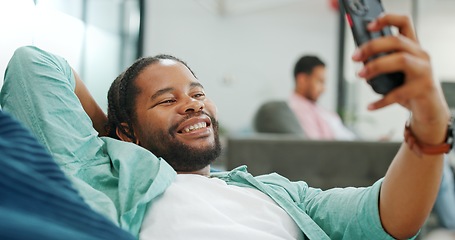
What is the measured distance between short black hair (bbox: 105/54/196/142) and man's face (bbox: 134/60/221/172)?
0.02m

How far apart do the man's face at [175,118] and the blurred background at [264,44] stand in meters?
3.66

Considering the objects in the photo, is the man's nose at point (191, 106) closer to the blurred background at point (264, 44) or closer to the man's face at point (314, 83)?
the man's face at point (314, 83)

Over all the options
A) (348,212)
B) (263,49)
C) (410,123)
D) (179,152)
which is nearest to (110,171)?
(179,152)

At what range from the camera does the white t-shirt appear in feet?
3.29

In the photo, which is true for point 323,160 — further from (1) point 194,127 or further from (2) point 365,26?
(2) point 365,26

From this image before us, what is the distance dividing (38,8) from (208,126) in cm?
59

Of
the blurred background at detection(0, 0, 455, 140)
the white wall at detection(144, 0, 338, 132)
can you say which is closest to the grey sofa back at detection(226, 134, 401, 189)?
the blurred background at detection(0, 0, 455, 140)

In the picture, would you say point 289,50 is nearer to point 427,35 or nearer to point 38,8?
point 427,35

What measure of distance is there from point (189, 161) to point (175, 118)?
107 mm

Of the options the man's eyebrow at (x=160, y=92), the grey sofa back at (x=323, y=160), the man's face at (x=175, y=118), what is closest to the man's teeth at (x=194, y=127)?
the man's face at (x=175, y=118)

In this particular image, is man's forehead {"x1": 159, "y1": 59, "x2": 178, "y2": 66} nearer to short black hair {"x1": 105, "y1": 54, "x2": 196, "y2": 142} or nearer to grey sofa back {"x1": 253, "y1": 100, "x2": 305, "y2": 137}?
short black hair {"x1": 105, "y1": 54, "x2": 196, "y2": 142}

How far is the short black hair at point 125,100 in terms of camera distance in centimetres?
139

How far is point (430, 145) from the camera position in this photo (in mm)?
812

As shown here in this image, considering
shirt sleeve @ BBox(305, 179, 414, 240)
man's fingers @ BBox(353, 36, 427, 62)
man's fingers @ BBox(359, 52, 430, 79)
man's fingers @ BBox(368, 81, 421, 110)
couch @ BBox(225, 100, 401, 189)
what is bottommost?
couch @ BBox(225, 100, 401, 189)
